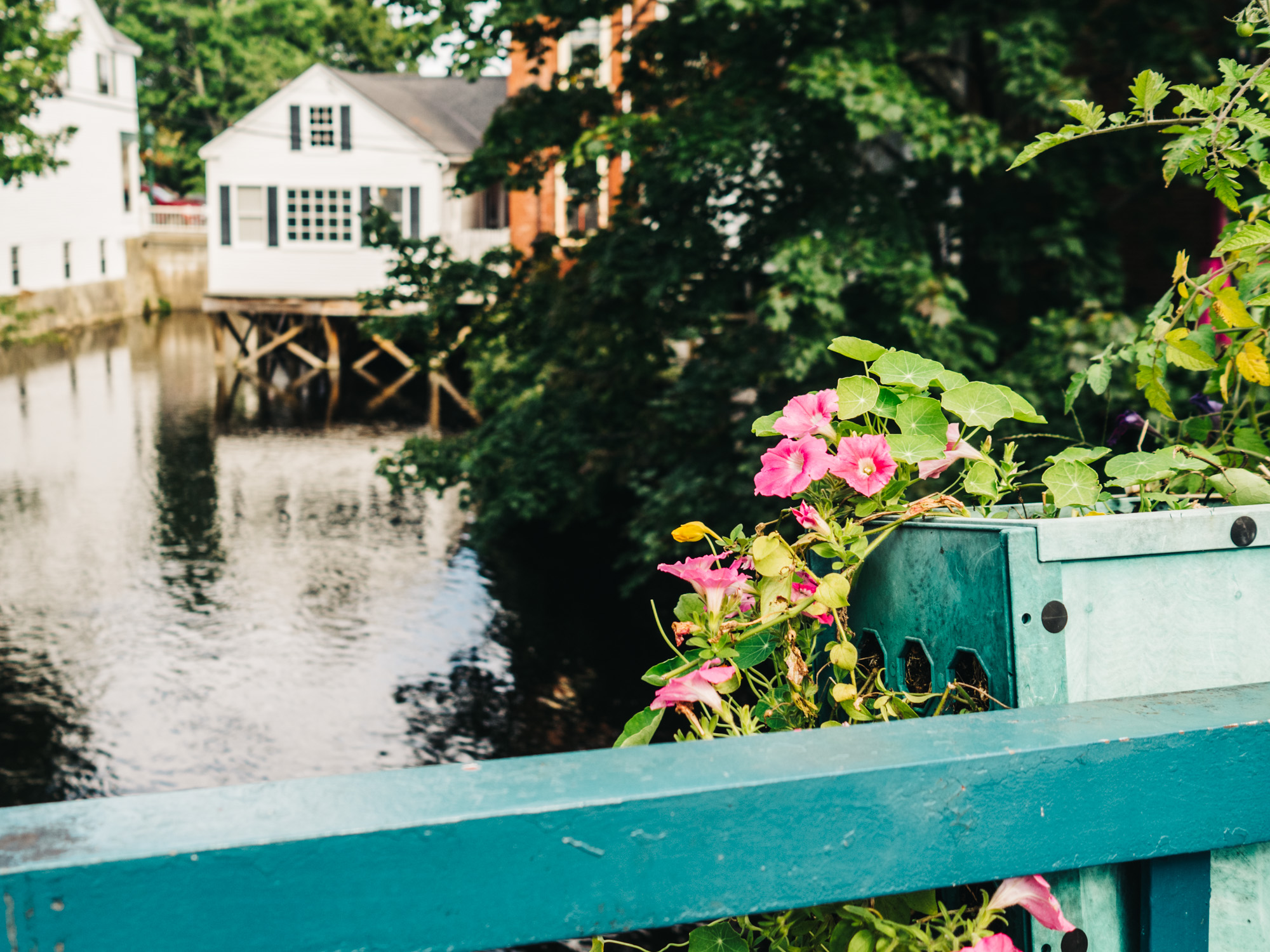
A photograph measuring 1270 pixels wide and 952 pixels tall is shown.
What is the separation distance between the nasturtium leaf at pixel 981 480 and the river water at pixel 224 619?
545 centimetres

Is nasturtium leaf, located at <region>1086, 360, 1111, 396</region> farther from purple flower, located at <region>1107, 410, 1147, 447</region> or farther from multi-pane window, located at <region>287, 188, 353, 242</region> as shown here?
multi-pane window, located at <region>287, 188, 353, 242</region>

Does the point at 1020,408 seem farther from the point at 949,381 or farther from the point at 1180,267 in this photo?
the point at 1180,267

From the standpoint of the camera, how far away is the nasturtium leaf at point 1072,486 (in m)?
1.31

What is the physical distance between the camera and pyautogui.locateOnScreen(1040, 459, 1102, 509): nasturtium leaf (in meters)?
1.31

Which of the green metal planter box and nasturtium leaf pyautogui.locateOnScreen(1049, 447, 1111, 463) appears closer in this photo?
the green metal planter box

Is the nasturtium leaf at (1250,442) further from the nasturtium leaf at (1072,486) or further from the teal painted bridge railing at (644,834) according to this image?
the teal painted bridge railing at (644,834)

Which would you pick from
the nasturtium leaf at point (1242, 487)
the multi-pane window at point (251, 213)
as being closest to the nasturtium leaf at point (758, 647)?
the nasturtium leaf at point (1242, 487)

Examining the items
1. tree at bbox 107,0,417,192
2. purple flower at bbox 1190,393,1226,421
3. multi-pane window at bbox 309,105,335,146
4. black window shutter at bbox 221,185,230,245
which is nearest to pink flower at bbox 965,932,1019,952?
purple flower at bbox 1190,393,1226,421

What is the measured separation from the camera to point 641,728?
1.20 meters

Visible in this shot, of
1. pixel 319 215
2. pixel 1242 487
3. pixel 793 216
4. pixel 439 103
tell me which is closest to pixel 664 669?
pixel 1242 487

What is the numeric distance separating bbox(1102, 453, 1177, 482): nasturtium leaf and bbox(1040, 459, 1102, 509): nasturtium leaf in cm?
6

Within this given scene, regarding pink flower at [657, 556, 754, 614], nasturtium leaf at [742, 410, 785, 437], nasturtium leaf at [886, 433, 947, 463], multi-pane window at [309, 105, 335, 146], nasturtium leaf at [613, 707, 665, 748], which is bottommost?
nasturtium leaf at [613, 707, 665, 748]

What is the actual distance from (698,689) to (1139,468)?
0.57 meters

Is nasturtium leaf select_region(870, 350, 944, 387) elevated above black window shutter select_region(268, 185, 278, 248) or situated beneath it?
situated beneath
